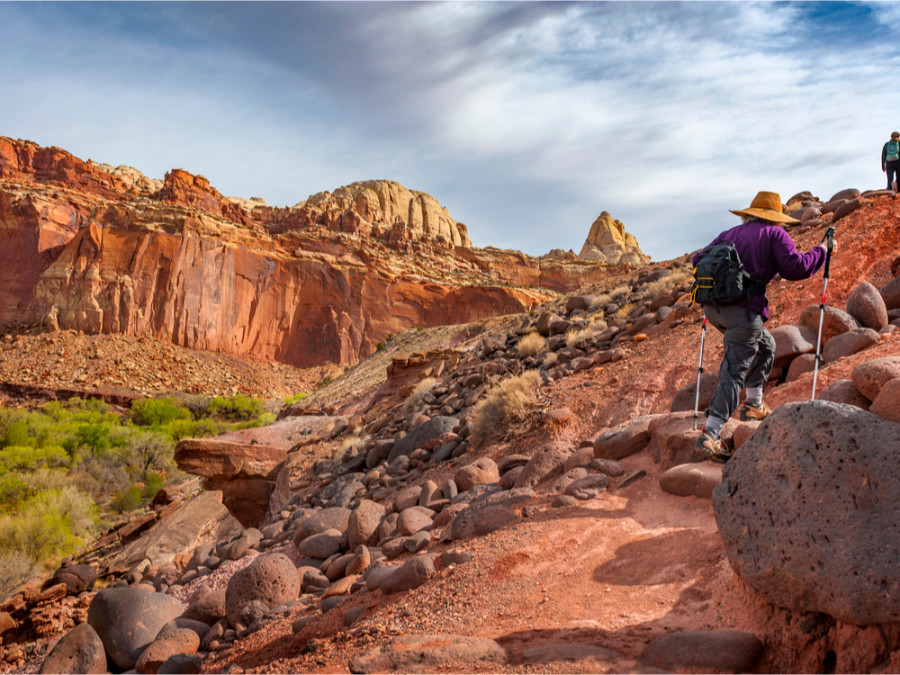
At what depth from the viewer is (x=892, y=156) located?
1223cm

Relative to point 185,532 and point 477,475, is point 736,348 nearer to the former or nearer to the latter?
point 477,475

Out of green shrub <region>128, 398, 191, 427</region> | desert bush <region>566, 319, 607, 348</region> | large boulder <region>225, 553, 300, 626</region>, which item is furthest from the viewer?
green shrub <region>128, 398, 191, 427</region>

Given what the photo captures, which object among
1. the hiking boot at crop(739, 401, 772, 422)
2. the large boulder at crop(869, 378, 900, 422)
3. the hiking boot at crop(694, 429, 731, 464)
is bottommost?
the hiking boot at crop(694, 429, 731, 464)

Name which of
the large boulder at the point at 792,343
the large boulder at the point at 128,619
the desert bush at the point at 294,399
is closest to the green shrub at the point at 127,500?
the desert bush at the point at 294,399

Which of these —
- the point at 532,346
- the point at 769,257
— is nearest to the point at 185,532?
the point at 532,346

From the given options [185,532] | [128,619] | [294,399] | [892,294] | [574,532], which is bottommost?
[185,532]

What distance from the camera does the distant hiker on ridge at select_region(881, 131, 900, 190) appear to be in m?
12.2

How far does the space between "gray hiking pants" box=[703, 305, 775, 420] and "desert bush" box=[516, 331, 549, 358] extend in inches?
296

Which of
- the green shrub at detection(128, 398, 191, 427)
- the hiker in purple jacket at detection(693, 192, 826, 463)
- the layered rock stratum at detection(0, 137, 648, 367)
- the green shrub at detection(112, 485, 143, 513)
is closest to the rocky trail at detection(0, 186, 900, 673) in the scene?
the hiker in purple jacket at detection(693, 192, 826, 463)

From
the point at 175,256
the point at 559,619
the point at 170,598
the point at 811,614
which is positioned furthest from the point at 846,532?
the point at 175,256

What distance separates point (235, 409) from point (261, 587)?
1580 inches

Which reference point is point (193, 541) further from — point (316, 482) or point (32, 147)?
point (32, 147)

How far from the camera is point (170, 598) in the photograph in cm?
823

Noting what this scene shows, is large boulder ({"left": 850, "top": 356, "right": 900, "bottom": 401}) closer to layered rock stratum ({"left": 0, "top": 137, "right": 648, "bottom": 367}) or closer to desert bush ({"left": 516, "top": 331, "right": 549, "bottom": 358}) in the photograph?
desert bush ({"left": 516, "top": 331, "right": 549, "bottom": 358})
